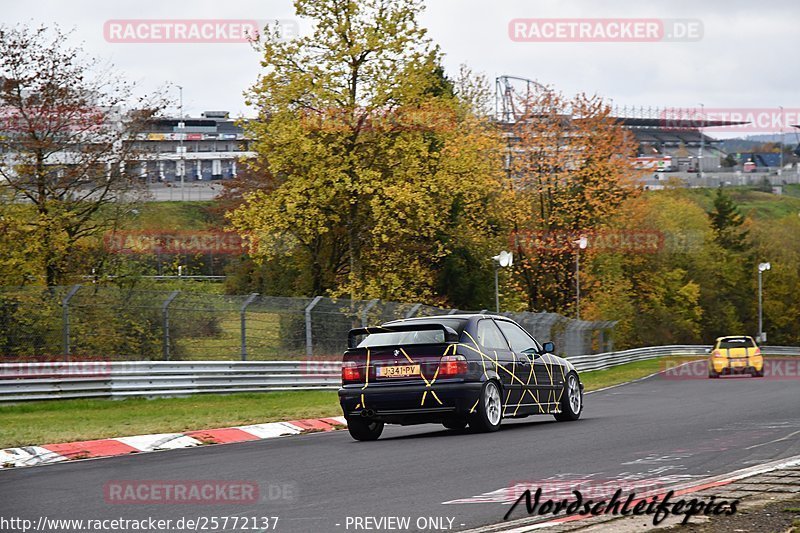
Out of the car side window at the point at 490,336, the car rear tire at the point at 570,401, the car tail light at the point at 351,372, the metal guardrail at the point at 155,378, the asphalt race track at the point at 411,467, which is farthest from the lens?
the metal guardrail at the point at 155,378

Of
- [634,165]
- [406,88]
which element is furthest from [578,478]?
[634,165]

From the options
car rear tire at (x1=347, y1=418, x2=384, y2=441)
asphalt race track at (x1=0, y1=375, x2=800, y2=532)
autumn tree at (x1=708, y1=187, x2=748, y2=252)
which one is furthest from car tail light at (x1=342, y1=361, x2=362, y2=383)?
autumn tree at (x1=708, y1=187, x2=748, y2=252)

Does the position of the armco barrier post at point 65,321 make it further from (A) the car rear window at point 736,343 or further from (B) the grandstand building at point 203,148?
(B) the grandstand building at point 203,148

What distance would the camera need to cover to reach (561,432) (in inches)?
560

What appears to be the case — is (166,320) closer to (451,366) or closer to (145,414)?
(145,414)

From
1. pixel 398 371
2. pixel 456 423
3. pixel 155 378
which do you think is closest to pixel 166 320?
pixel 155 378

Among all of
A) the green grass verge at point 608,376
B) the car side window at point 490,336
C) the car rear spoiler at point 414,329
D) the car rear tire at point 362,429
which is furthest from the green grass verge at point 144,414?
the green grass verge at point 608,376

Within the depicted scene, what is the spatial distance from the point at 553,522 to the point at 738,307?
343 ft

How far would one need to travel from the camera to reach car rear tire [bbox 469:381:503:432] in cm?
1409

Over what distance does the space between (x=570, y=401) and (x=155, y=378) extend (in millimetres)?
9353

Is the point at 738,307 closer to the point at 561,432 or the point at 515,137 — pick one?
the point at 515,137

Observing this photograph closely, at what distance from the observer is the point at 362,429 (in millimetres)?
14422

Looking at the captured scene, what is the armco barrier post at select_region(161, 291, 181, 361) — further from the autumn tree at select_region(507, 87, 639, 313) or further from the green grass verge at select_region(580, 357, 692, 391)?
the autumn tree at select_region(507, 87, 639, 313)

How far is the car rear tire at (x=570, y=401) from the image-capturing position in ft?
54.3
